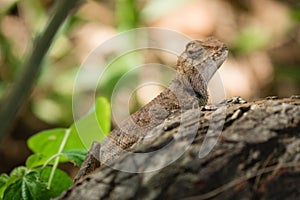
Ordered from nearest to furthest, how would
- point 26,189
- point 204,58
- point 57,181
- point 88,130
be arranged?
1. point 26,189
2. point 57,181
3. point 88,130
4. point 204,58

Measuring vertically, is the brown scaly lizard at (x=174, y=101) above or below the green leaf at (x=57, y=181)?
above

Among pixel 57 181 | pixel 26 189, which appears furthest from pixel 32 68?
pixel 57 181

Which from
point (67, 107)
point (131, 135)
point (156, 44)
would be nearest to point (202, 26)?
point (156, 44)

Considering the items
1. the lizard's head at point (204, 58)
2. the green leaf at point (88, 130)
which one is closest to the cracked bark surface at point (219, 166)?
the green leaf at point (88, 130)

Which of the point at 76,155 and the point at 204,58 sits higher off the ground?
the point at 204,58

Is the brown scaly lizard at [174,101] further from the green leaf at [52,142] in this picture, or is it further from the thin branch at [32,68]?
the thin branch at [32,68]

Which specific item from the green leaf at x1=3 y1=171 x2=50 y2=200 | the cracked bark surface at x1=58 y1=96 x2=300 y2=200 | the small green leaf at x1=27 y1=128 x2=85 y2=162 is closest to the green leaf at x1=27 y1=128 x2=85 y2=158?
the small green leaf at x1=27 y1=128 x2=85 y2=162

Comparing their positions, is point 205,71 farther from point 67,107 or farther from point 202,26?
point 202,26

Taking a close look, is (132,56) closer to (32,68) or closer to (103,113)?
(103,113)

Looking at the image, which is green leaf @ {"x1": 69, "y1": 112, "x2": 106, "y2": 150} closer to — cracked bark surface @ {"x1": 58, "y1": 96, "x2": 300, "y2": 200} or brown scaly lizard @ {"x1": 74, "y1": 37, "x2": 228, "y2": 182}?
brown scaly lizard @ {"x1": 74, "y1": 37, "x2": 228, "y2": 182}
